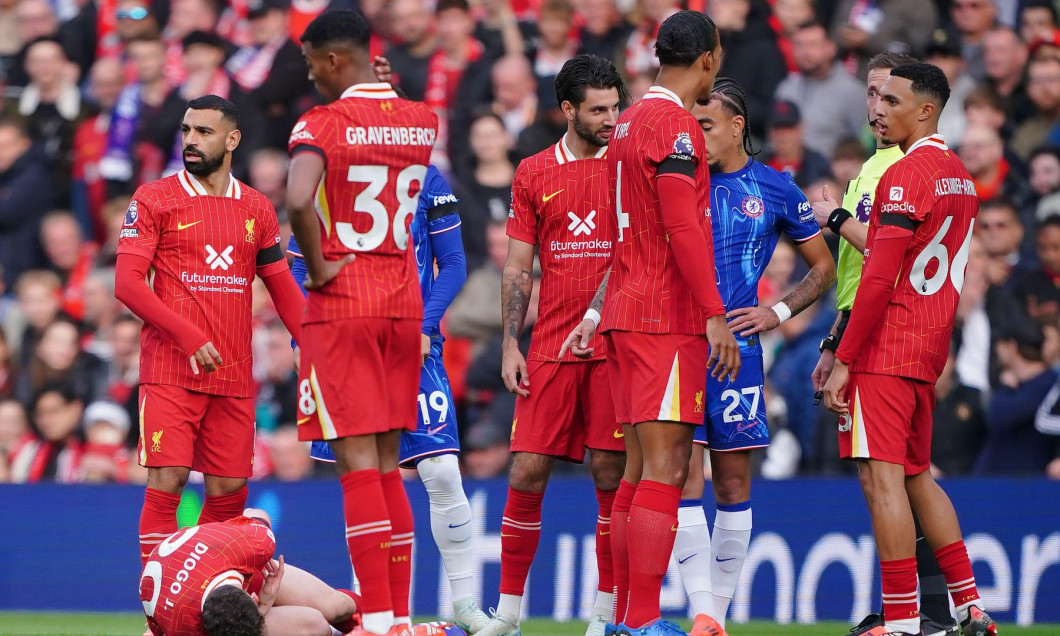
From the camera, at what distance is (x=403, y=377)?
6520 millimetres

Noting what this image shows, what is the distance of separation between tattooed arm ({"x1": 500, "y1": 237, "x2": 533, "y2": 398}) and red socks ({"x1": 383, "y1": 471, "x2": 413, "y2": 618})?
1275 millimetres

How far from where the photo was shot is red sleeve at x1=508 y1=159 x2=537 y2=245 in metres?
7.79

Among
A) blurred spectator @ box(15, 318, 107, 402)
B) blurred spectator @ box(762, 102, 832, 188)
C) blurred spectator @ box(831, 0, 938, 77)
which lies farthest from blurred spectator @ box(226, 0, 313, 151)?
blurred spectator @ box(831, 0, 938, 77)

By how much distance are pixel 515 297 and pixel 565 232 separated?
441 millimetres

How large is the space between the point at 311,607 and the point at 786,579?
166 inches

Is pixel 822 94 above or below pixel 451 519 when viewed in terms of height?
above

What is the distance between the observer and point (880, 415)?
22.8 ft

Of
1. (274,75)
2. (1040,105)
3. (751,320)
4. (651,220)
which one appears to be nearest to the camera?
(651,220)

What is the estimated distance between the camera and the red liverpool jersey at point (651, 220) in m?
6.43

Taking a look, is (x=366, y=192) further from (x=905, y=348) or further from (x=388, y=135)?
(x=905, y=348)

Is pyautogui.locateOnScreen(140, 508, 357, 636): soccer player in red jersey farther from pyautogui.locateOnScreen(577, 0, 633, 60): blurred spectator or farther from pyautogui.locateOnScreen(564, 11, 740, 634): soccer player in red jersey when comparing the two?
pyautogui.locateOnScreen(577, 0, 633, 60): blurred spectator

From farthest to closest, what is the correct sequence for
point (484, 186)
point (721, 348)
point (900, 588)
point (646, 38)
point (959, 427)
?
point (646, 38) < point (484, 186) < point (959, 427) < point (900, 588) < point (721, 348)

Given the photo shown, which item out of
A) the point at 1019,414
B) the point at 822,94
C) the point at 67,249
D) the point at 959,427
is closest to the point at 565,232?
the point at 959,427

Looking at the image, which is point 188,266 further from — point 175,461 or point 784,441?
point 784,441
